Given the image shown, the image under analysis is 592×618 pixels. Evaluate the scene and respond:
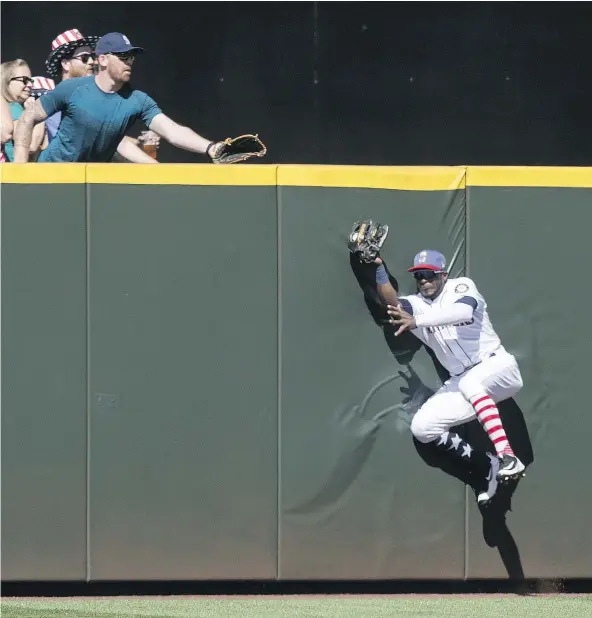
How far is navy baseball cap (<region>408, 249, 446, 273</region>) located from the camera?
709 cm

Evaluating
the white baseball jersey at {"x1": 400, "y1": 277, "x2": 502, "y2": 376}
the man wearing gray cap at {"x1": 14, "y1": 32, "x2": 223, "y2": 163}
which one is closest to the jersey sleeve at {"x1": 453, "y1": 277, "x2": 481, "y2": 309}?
the white baseball jersey at {"x1": 400, "y1": 277, "x2": 502, "y2": 376}

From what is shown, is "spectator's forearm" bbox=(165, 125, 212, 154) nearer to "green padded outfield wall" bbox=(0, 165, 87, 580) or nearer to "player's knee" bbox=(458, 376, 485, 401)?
"green padded outfield wall" bbox=(0, 165, 87, 580)

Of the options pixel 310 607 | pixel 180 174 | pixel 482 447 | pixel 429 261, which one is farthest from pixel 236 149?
pixel 310 607

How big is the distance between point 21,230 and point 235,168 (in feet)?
4.01

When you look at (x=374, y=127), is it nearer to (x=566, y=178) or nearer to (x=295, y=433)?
(x=566, y=178)

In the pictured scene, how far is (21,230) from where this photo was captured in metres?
7.07

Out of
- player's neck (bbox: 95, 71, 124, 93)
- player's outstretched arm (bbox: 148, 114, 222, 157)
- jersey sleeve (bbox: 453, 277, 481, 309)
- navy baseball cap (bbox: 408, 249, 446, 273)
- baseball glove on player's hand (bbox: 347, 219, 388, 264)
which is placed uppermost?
player's neck (bbox: 95, 71, 124, 93)

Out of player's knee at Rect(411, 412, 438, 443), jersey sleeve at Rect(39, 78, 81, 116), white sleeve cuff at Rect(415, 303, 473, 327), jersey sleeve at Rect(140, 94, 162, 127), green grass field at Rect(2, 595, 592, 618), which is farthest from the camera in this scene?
jersey sleeve at Rect(140, 94, 162, 127)

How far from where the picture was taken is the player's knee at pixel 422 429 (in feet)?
23.6

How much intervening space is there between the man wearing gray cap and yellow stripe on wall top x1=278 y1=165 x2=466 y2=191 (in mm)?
536

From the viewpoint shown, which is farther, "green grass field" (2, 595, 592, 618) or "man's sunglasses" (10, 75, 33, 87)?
"man's sunglasses" (10, 75, 33, 87)

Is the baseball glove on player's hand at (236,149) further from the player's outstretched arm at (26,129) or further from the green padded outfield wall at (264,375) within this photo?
the player's outstretched arm at (26,129)

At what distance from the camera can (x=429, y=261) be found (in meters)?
7.09

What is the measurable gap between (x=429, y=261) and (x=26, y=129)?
239 centimetres
